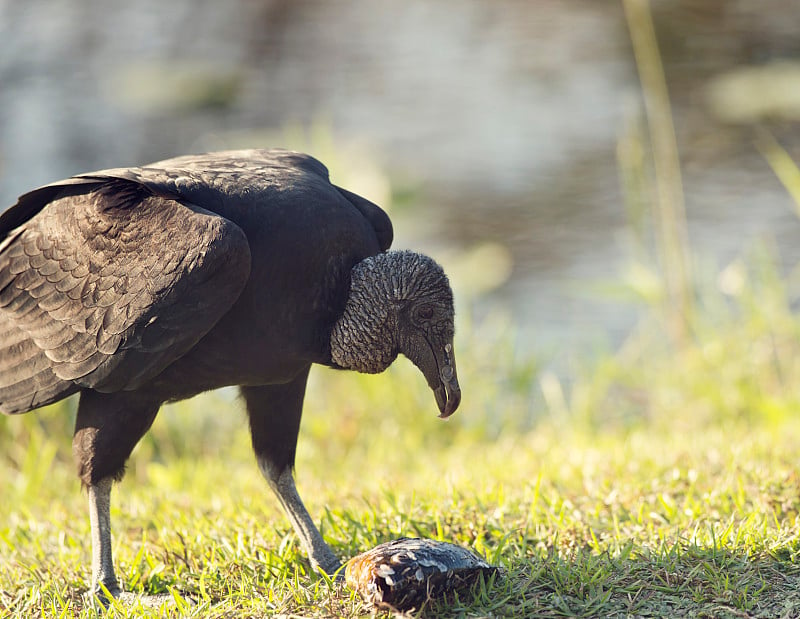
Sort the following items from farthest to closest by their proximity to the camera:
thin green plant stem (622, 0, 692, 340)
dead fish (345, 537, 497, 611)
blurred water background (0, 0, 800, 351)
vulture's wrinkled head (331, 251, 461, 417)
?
blurred water background (0, 0, 800, 351) < thin green plant stem (622, 0, 692, 340) < vulture's wrinkled head (331, 251, 461, 417) < dead fish (345, 537, 497, 611)

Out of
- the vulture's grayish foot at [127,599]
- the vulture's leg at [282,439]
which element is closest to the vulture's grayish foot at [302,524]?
the vulture's leg at [282,439]

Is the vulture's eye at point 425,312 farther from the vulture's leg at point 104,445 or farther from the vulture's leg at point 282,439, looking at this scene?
the vulture's leg at point 104,445

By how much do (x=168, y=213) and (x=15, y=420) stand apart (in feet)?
9.26

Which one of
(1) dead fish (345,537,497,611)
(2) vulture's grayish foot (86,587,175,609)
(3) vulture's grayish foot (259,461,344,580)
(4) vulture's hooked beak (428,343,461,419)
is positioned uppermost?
(4) vulture's hooked beak (428,343,461,419)

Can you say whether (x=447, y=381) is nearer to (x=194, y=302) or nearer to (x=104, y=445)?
(x=194, y=302)

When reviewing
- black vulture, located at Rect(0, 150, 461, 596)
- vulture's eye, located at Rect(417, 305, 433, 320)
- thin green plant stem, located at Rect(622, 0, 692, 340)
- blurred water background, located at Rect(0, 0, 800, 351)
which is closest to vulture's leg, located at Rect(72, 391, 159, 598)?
black vulture, located at Rect(0, 150, 461, 596)

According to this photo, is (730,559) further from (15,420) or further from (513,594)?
(15,420)

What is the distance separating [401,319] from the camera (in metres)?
3.10

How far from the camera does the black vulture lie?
9.61ft

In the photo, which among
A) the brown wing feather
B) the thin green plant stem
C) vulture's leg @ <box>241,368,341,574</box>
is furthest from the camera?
the thin green plant stem

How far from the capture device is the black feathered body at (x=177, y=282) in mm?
2902

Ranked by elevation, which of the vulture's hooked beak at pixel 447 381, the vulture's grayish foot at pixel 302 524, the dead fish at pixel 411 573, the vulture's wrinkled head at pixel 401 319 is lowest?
the vulture's grayish foot at pixel 302 524

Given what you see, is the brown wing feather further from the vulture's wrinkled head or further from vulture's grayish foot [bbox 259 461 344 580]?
vulture's grayish foot [bbox 259 461 344 580]

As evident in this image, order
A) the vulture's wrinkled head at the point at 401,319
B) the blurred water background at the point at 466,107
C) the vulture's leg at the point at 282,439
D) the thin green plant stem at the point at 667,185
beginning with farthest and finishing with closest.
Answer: the blurred water background at the point at 466,107
the thin green plant stem at the point at 667,185
the vulture's leg at the point at 282,439
the vulture's wrinkled head at the point at 401,319
